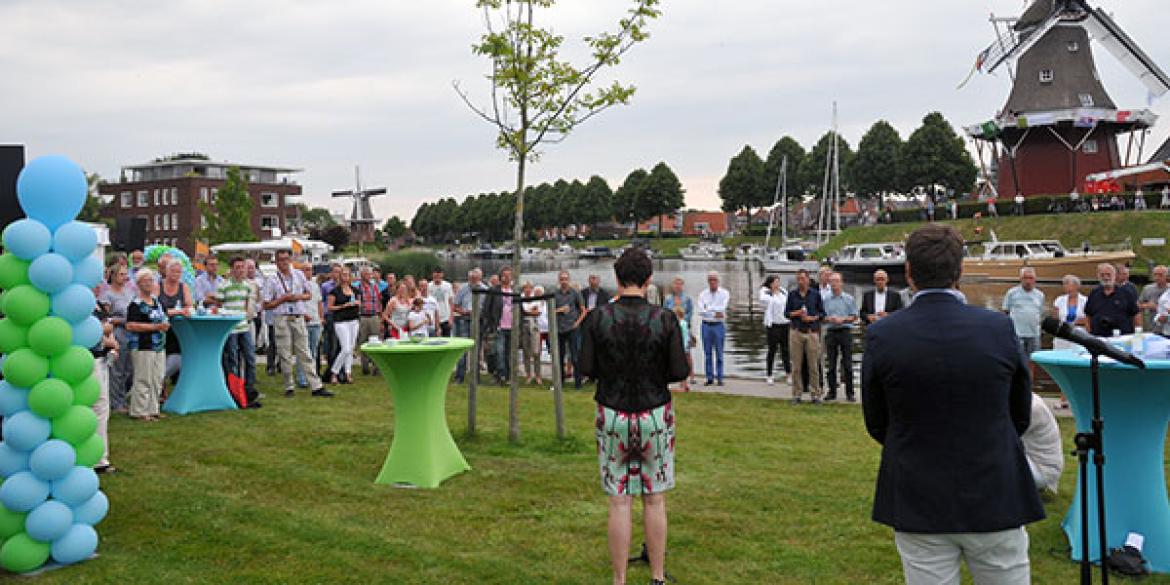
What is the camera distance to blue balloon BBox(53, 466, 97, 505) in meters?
5.51

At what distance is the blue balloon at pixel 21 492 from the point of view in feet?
17.4

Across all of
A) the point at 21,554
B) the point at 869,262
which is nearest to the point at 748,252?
the point at 869,262

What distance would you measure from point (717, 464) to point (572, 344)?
680 cm

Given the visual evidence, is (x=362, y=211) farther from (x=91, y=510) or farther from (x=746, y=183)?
(x=91, y=510)

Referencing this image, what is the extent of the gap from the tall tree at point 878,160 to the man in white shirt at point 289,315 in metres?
73.3

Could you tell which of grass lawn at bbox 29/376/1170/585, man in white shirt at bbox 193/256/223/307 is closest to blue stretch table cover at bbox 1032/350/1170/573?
grass lawn at bbox 29/376/1170/585

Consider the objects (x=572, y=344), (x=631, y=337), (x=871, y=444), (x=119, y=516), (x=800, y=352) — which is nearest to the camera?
(x=631, y=337)

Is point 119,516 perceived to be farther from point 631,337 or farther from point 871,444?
point 871,444

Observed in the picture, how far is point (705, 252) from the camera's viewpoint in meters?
95.3

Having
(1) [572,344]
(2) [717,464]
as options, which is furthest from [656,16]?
(1) [572,344]

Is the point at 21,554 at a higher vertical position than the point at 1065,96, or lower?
lower

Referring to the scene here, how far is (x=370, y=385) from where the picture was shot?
13.7m

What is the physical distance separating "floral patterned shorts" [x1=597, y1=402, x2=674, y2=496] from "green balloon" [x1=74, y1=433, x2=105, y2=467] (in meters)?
3.49

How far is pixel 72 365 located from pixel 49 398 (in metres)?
0.25
